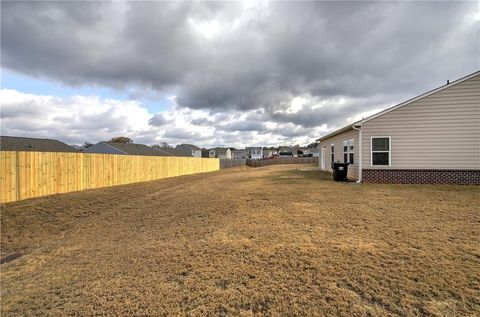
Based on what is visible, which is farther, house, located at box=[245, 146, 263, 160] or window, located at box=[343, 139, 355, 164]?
house, located at box=[245, 146, 263, 160]

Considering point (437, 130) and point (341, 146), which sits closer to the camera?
point (437, 130)

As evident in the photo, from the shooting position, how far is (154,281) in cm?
341

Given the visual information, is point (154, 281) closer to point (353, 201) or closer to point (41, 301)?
point (41, 301)

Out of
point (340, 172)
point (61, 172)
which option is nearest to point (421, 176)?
point (340, 172)

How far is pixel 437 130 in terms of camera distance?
11.7 metres

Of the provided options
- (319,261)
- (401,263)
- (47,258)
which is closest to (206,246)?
(319,261)

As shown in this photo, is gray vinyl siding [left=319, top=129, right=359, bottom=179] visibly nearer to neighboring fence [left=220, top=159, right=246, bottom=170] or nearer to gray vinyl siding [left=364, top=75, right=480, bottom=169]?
gray vinyl siding [left=364, top=75, right=480, bottom=169]

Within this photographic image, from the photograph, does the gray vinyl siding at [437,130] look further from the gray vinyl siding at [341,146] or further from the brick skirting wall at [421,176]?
the gray vinyl siding at [341,146]

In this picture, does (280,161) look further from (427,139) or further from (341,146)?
(427,139)

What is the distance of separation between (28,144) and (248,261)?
28487 mm

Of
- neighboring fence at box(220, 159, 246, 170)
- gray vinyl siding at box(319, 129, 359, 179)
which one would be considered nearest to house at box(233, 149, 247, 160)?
neighboring fence at box(220, 159, 246, 170)

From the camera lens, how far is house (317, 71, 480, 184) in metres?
11.4

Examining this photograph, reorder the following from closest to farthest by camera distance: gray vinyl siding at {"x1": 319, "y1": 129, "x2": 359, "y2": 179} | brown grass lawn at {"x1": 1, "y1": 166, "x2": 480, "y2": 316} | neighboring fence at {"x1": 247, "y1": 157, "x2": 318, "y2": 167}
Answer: brown grass lawn at {"x1": 1, "y1": 166, "x2": 480, "y2": 316}, gray vinyl siding at {"x1": 319, "y1": 129, "x2": 359, "y2": 179}, neighboring fence at {"x1": 247, "y1": 157, "x2": 318, "y2": 167}

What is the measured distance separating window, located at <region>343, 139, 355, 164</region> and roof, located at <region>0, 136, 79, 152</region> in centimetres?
2508
